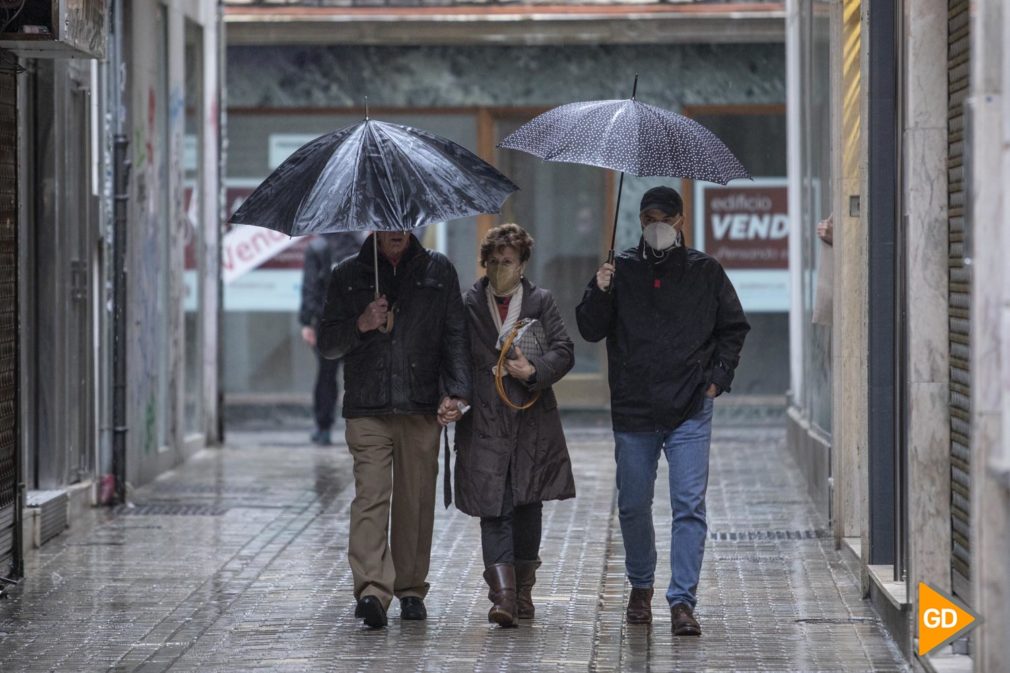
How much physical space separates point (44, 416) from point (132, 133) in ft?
8.30

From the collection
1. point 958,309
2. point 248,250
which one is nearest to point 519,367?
point 958,309

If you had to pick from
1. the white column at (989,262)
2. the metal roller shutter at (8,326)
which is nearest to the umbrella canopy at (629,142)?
the white column at (989,262)

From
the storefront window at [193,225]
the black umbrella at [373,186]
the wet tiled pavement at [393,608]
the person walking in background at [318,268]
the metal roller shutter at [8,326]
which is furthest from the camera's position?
the person walking in background at [318,268]

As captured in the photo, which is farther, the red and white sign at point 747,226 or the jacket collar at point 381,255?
the red and white sign at point 747,226

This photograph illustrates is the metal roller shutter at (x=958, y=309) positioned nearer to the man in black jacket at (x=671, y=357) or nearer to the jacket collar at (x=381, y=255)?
the man in black jacket at (x=671, y=357)

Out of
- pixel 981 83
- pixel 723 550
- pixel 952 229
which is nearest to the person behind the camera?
pixel 981 83

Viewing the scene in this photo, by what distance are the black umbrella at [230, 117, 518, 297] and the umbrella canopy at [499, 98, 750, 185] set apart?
289 millimetres

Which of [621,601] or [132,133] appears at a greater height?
[132,133]

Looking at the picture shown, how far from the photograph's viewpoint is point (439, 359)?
8.21 meters

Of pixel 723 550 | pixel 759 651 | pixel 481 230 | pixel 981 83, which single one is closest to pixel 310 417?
pixel 481 230

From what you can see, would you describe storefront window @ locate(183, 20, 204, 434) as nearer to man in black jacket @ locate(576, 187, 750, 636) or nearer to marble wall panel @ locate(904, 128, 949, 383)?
man in black jacket @ locate(576, 187, 750, 636)

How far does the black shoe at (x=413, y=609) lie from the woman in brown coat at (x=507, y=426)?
367 mm

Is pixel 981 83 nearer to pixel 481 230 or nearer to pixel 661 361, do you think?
pixel 661 361

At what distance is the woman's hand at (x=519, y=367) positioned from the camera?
313 inches
